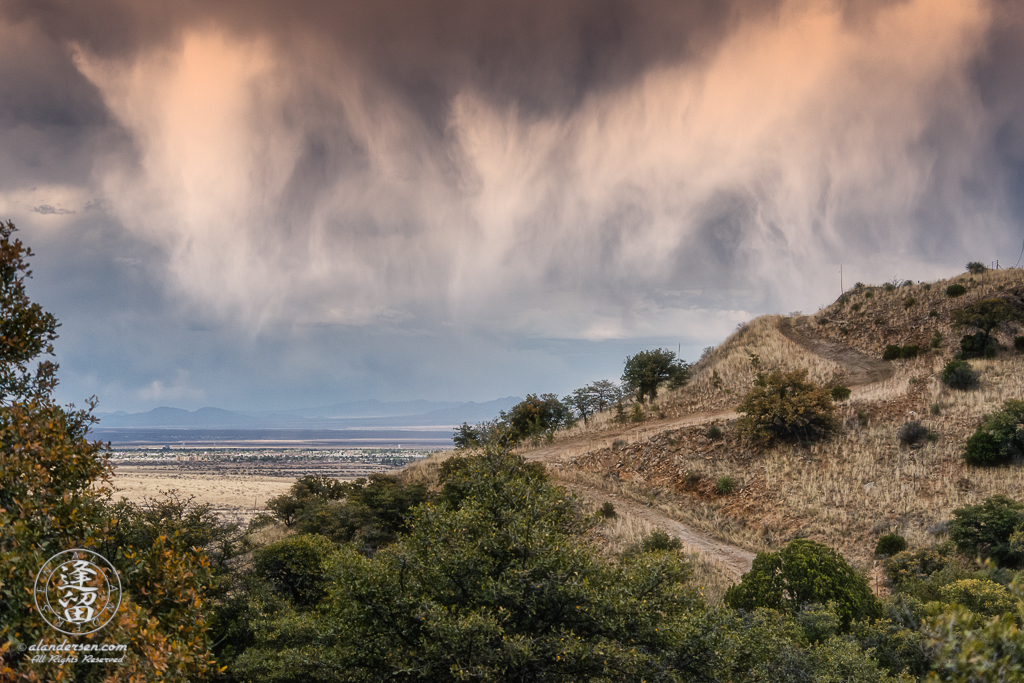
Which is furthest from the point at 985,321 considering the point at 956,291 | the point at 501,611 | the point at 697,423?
the point at 501,611

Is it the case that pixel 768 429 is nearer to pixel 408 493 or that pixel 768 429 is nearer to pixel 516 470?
pixel 408 493

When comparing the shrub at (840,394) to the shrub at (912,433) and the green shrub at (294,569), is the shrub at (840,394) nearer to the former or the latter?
the shrub at (912,433)

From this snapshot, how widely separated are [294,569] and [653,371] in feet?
94.1

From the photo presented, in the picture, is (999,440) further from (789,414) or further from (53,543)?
(53,543)

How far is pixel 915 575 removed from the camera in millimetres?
15539

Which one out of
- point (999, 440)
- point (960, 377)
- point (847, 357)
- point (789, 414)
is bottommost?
point (999, 440)

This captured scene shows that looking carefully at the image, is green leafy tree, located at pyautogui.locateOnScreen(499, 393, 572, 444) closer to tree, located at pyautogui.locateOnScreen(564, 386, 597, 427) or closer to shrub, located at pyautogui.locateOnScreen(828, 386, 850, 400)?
tree, located at pyautogui.locateOnScreen(564, 386, 597, 427)

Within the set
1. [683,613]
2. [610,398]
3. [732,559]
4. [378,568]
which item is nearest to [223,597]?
[378,568]

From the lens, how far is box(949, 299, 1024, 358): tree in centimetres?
3472

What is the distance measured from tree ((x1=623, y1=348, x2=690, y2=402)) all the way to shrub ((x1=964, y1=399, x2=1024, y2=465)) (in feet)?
59.3

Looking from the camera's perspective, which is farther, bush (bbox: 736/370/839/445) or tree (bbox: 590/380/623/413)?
tree (bbox: 590/380/623/413)

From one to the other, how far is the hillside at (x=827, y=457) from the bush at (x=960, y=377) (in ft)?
1.92

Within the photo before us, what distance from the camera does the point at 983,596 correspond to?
1088 centimetres

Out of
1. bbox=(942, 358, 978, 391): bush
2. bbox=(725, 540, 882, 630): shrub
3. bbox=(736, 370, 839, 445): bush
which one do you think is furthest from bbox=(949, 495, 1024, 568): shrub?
bbox=(942, 358, 978, 391): bush
